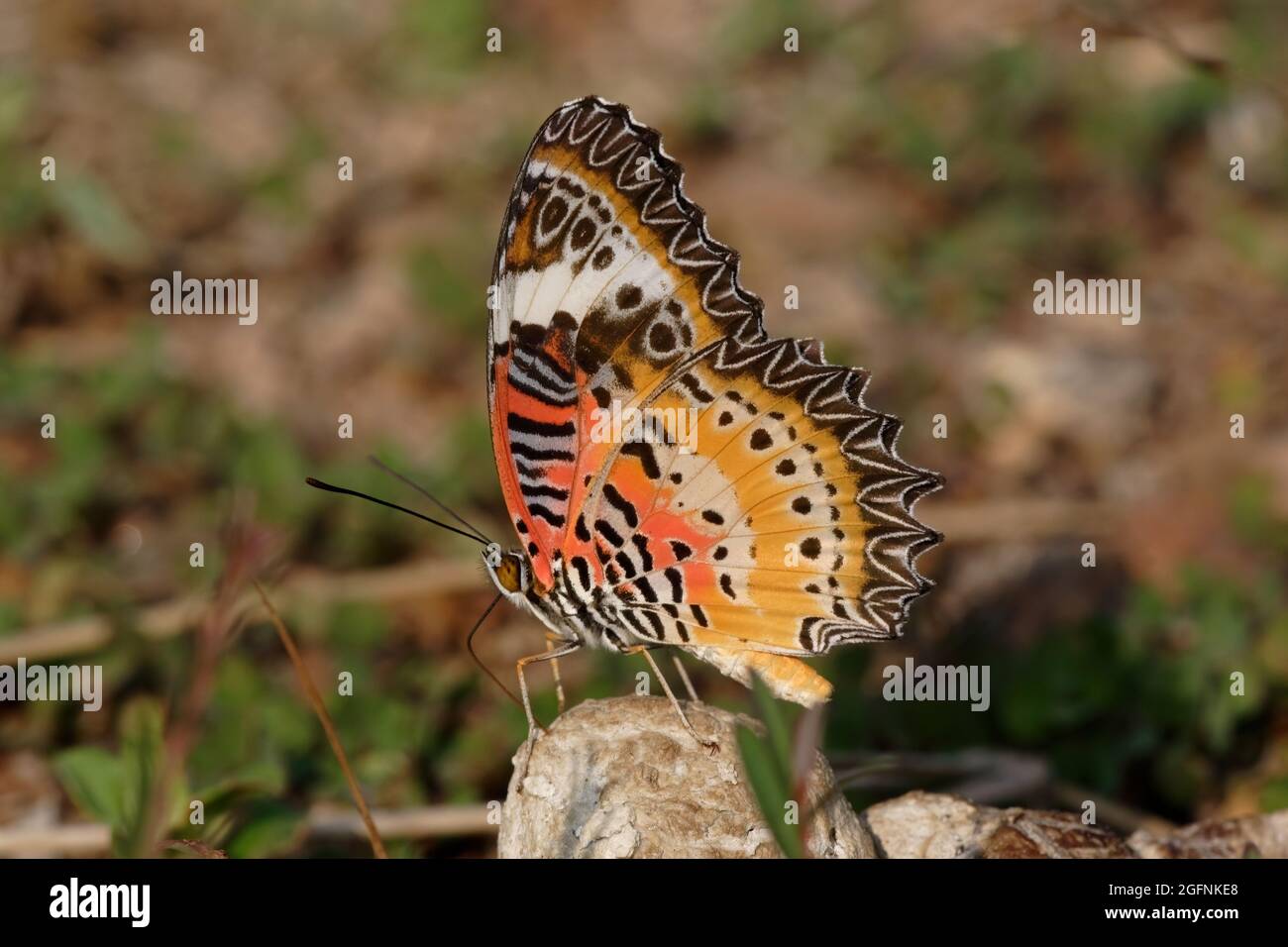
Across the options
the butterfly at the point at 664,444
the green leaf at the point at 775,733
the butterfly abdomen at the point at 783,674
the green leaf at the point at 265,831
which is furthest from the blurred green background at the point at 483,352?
the green leaf at the point at 775,733

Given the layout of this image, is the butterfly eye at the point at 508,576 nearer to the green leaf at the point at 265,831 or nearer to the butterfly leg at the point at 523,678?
the butterfly leg at the point at 523,678

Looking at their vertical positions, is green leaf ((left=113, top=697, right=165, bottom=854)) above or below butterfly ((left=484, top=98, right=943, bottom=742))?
below

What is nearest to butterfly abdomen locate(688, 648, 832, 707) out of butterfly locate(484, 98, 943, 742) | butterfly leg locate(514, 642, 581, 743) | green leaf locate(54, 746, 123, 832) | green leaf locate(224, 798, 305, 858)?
butterfly locate(484, 98, 943, 742)

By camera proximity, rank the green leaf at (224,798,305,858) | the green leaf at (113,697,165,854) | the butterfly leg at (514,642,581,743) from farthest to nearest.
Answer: the green leaf at (224,798,305,858) < the butterfly leg at (514,642,581,743) < the green leaf at (113,697,165,854)

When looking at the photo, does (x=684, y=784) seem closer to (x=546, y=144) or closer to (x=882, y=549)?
(x=882, y=549)

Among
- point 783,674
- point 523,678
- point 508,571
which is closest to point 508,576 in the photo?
point 508,571

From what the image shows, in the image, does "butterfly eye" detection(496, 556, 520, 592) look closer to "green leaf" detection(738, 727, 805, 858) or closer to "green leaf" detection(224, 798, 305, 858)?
"green leaf" detection(224, 798, 305, 858)

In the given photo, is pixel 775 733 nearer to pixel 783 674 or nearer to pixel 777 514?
pixel 783 674
